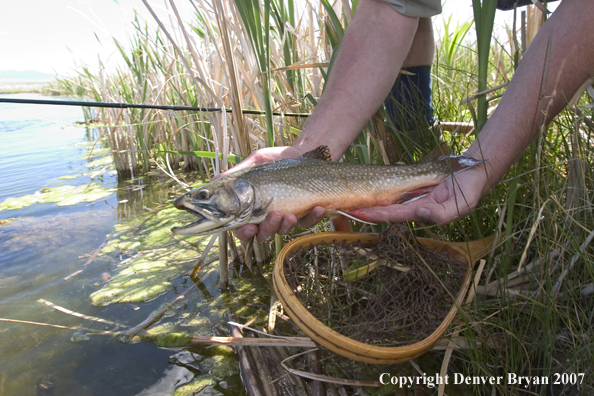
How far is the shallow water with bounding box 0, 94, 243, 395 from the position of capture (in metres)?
2.12

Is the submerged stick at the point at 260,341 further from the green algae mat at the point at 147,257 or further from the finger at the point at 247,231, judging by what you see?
the green algae mat at the point at 147,257

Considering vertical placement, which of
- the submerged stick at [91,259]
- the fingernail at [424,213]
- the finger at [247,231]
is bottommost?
the submerged stick at [91,259]

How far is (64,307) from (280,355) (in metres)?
1.77

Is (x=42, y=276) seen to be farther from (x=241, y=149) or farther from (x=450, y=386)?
(x=450, y=386)

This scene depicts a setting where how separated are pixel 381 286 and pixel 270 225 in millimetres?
643

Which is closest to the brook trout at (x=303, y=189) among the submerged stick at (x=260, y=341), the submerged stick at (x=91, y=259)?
the submerged stick at (x=260, y=341)

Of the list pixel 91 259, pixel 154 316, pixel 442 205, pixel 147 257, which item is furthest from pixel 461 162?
pixel 91 259

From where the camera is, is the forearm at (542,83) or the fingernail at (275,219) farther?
the fingernail at (275,219)

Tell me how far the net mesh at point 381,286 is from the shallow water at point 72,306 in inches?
26.6

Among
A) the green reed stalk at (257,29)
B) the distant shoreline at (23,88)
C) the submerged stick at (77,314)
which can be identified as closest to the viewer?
the green reed stalk at (257,29)

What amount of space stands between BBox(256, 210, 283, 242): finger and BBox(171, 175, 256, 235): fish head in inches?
4.6

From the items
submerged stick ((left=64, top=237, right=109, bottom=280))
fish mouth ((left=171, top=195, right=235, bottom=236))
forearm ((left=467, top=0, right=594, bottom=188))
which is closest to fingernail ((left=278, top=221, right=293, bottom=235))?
fish mouth ((left=171, top=195, right=235, bottom=236))

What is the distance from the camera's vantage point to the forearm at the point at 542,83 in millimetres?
1687

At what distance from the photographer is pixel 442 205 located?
195cm
